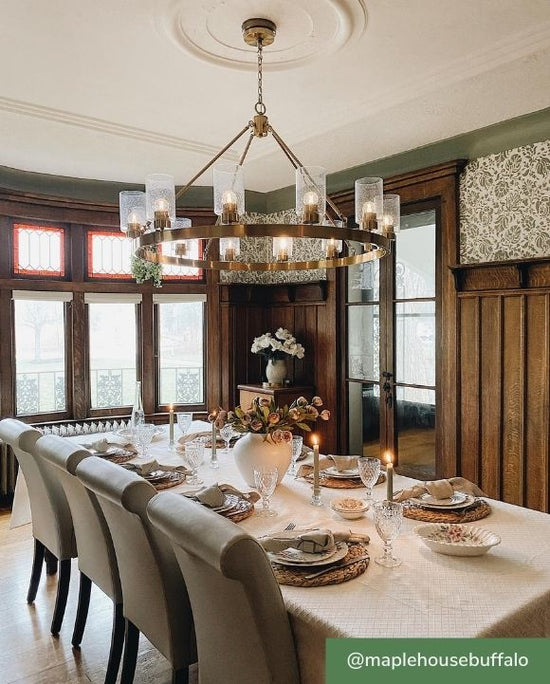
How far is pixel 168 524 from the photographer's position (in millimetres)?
1479

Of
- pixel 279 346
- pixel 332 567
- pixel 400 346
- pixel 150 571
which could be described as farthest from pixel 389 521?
pixel 279 346

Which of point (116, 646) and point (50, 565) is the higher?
point (116, 646)

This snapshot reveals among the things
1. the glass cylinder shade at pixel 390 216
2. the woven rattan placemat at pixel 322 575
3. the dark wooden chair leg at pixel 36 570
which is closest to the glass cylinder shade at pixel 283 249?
the glass cylinder shade at pixel 390 216

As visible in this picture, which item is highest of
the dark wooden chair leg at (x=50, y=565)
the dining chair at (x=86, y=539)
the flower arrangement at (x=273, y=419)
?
the flower arrangement at (x=273, y=419)

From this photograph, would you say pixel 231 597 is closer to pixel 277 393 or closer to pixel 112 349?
pixel 277 393

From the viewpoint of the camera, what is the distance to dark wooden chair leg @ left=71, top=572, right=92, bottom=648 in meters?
2.40

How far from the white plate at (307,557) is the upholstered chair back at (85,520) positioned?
0.77m

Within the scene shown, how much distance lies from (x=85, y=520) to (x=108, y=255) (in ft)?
9.95

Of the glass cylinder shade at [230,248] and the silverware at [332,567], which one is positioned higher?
the glass cylinder shade at [230,248]

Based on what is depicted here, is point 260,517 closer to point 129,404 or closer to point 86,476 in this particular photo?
point 86,476

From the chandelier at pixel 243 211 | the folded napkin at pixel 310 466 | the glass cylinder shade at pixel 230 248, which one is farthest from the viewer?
the glass cylinder shade at pixel 230 248

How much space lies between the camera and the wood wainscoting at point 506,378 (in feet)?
10.7

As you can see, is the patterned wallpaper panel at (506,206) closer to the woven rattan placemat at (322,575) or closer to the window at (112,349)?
the woven rattan placemat at (322,575)

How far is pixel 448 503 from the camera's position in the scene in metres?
2.06
